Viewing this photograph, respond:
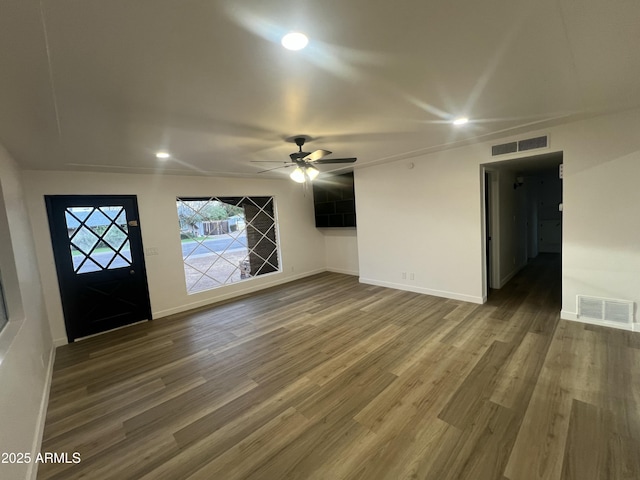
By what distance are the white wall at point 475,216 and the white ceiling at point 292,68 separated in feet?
1.63

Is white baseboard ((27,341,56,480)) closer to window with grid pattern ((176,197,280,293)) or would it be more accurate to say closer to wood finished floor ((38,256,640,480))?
wood finished floor ((38,256,640,480))

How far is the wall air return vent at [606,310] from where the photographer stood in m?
3.04

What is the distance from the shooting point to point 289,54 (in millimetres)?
1527

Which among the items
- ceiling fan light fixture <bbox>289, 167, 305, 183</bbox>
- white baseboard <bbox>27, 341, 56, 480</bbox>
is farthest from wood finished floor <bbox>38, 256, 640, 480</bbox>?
ceiling fan light fixture <bbox>289, 167, 305, 183</bbox>

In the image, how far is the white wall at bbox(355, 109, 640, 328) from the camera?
9.70 feet

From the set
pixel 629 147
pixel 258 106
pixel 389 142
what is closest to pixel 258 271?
pixel 389 142

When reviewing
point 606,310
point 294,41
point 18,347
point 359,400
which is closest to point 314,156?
point 294,41

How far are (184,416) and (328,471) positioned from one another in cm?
127

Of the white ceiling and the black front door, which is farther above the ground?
the white ceiling

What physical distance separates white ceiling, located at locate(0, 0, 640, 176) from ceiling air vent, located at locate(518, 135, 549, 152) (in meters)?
0.35

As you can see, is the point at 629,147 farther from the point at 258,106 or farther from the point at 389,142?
the point at 258,106

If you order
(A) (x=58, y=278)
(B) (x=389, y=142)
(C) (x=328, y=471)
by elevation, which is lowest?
(C) (x=328, y=471)

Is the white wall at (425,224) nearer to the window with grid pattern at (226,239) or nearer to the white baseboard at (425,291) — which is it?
the white baseboard at (425,291)

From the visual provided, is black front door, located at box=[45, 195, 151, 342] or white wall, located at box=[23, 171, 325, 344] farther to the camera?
black front door, located at box=[45, 195, 151, 342]
